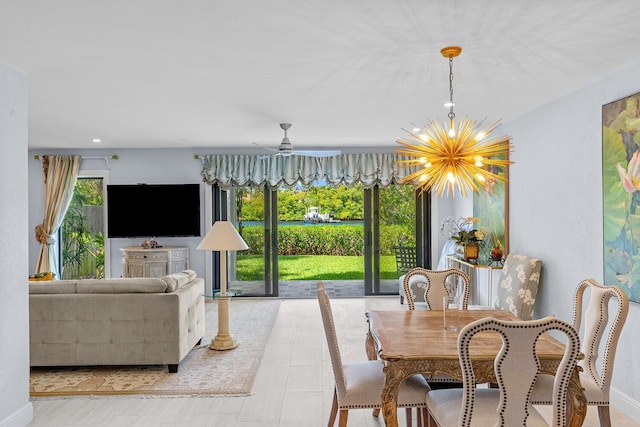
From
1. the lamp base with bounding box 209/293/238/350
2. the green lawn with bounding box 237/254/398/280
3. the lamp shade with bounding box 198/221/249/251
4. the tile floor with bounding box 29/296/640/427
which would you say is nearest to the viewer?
the tile floor with bounding box 29/296/640/427

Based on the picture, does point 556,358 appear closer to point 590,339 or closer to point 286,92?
point 590,339

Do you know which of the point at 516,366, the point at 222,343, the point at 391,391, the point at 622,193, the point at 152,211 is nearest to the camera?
the point at 516,366

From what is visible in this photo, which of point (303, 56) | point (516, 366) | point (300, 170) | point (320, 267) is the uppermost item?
point (303, 56)

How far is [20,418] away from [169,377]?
1177 mm

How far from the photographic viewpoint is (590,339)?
2.90m

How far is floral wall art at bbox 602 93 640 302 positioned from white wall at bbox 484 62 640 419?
11 cm

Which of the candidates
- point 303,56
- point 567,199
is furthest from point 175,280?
point 567,199

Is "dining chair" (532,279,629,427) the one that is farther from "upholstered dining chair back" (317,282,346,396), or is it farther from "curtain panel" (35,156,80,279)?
"curtain panel" (35,156,80,279)

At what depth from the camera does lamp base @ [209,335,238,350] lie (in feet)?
16.6

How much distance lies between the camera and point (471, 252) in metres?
6.00

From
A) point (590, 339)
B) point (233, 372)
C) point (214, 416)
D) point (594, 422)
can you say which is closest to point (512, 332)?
point (590, 339)

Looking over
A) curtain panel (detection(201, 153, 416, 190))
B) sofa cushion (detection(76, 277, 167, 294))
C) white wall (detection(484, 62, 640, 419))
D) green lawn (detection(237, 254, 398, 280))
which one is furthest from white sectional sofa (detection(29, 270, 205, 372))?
green lawn (detection(237, 254, 398, 280))

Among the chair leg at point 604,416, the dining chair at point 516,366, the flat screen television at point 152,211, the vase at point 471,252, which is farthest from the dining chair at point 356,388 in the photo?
the flat screen television at point 152,211

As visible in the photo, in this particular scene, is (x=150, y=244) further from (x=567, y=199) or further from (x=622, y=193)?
(x=622, y=193)
